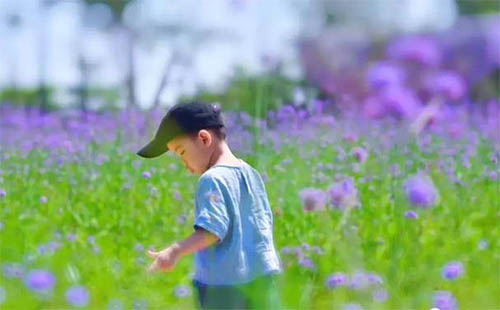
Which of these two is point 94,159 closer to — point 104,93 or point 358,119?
point 104,93

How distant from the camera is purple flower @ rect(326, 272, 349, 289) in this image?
302 cm

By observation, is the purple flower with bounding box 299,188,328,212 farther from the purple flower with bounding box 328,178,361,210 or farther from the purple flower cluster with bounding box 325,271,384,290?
the purple flower cluster with bounding box 325,271,384,290

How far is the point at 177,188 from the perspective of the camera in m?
3.41

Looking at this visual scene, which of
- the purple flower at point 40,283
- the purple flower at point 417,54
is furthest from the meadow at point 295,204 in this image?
the purple flower at point 40,283

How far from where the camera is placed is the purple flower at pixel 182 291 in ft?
10.0

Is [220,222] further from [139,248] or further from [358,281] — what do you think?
[139,248]

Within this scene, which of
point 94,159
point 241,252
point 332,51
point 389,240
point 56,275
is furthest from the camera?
point 94,159

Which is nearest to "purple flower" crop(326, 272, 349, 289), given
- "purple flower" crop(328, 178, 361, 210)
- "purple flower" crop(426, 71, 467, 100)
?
"purple flower" crop(328, 178, 361, 210)

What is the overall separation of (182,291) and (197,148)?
1.85 ft

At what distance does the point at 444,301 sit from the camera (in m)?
2.96

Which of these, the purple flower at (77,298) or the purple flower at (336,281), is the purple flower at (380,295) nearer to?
the purple flower at (336,281)

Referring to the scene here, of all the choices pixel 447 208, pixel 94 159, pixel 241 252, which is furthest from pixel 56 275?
pixel 447 208

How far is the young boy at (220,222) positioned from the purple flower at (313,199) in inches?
11.5

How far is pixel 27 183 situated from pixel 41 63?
40cm
